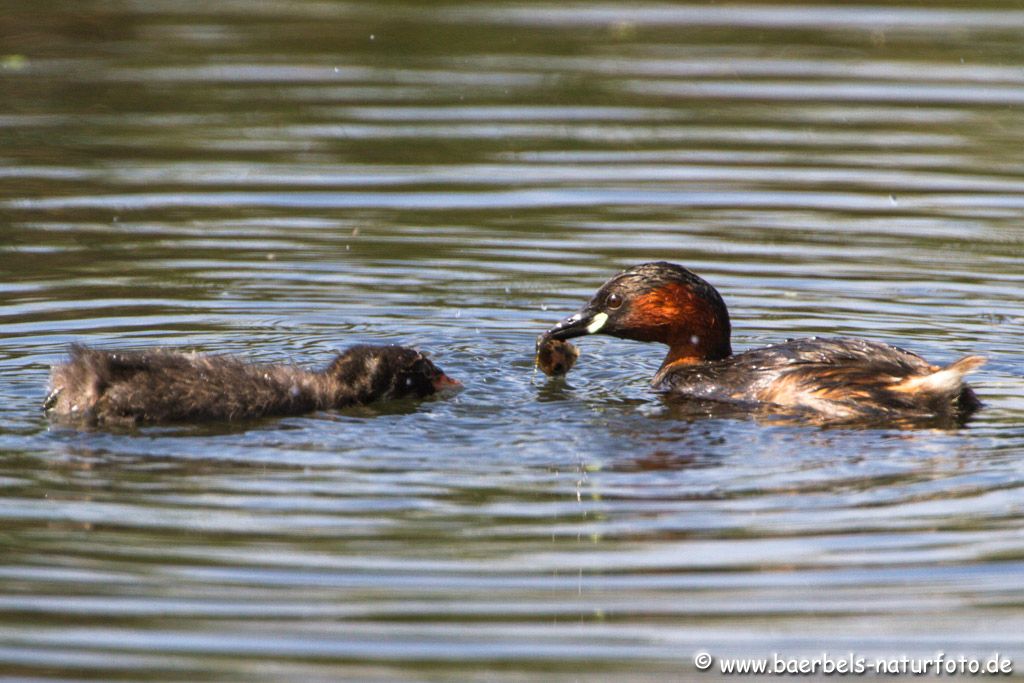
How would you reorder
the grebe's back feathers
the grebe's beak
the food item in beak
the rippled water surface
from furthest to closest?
the grebe's beak < the food item in beak < the grebe's back feathers < the rippled water surface

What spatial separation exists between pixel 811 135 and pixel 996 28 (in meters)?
4.59

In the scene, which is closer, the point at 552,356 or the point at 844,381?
the point at 844,381

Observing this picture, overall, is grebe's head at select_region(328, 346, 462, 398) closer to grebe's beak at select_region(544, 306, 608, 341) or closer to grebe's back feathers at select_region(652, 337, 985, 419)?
grebe's beak at select_region(544, 306, 608, 341)

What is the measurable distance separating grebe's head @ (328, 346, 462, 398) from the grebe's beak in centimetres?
70

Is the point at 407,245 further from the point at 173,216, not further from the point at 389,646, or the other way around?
the point at 389,646

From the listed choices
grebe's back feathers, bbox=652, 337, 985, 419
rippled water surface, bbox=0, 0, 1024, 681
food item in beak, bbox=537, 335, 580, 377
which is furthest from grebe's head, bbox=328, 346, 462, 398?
grebe's back feathers, bbox=652, 337, 985, 419

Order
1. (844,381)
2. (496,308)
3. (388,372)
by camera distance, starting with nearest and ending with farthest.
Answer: (844,381) < (388,372) < (496,308)

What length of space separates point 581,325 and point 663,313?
441 mm

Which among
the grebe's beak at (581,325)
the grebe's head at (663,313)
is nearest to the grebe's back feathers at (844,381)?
the grebe's head at (663,313)

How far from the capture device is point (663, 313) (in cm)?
971

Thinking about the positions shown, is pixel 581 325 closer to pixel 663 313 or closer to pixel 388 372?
pixel 663 313

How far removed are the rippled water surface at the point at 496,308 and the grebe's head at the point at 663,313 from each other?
0.29m

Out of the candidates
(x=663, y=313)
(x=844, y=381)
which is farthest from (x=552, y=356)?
(x=844, y=381)

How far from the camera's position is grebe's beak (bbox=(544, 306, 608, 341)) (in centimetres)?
966
